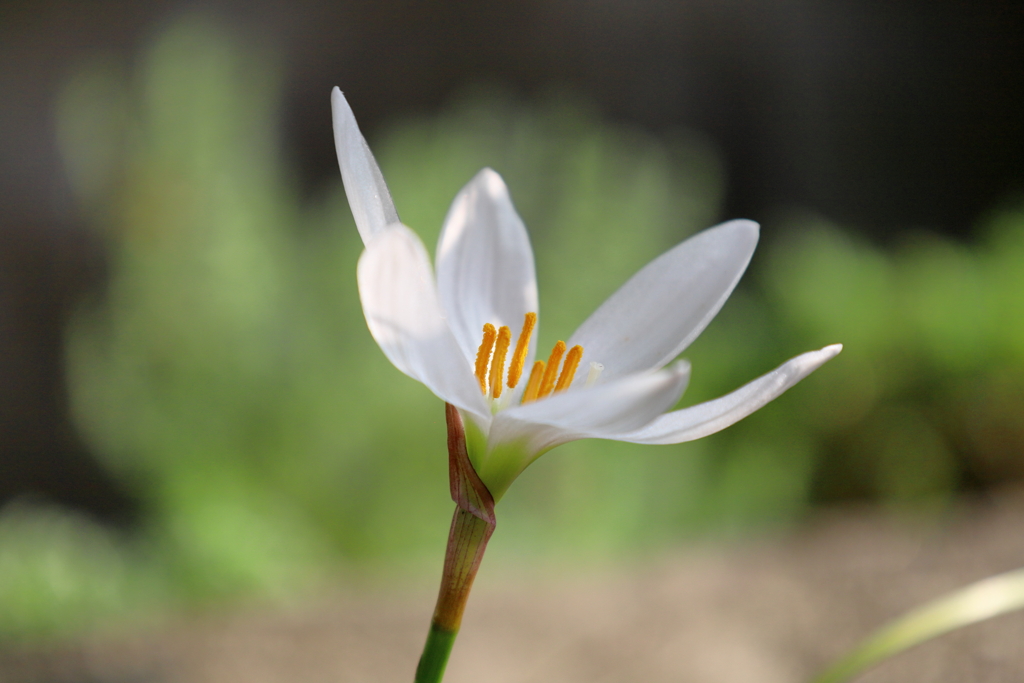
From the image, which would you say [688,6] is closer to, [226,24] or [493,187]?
[226,24]

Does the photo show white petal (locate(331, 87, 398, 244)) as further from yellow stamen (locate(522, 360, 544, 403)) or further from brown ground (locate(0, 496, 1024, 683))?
brown ground (locate(0, 496, 1024, 683))

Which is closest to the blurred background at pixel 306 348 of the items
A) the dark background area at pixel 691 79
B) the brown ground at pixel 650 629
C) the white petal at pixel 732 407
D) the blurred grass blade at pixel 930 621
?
the dark background area at pixel 691 79

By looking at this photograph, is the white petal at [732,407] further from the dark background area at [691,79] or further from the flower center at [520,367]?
the dark background area at [691,79]

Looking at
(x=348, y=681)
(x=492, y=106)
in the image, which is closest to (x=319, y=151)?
(x=492, y=106)

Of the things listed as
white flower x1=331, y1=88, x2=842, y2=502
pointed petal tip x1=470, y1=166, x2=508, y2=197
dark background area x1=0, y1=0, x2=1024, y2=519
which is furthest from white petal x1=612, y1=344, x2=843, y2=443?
dark background area x1=0, y1=0, x2=1024, y2=519

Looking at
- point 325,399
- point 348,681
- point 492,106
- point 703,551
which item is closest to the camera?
point 348,681

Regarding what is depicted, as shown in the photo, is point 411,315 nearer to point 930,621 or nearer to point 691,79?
point 930,621
